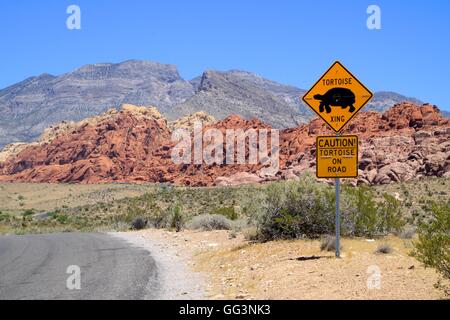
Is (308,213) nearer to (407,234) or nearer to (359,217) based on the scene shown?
(359,217)

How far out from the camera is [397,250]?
12.6 metres

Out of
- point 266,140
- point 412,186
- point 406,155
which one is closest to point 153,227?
point 412,186

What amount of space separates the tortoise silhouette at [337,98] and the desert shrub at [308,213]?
3.85 m

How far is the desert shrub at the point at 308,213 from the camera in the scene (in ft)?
48.2

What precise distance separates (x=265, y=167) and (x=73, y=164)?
4332 centimetres

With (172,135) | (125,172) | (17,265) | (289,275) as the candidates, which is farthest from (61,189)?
(289,275)

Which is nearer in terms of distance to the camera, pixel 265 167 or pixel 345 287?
pixel 345 287

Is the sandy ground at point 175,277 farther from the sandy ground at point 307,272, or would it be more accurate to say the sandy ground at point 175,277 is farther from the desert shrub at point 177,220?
Result: the desert shrub at point 177,220

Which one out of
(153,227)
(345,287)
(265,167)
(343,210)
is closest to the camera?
(345,287)

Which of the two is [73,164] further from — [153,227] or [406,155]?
[153,227]

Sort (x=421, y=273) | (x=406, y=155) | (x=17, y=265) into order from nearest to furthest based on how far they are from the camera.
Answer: (x=421, y=273) < (x=17, y=265) < (x=406, y=155)

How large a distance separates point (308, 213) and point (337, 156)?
343 cm

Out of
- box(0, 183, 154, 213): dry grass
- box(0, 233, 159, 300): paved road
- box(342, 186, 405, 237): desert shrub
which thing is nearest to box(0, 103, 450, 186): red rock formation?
box(0, 183, 154, 213): dry grass

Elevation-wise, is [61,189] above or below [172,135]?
below
